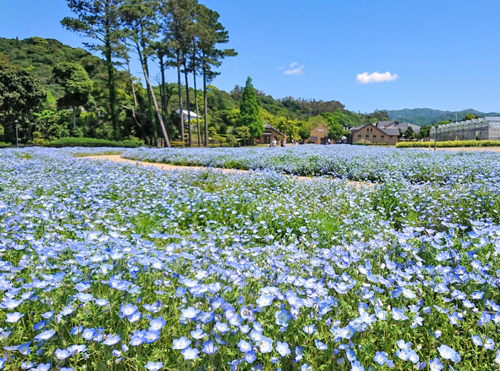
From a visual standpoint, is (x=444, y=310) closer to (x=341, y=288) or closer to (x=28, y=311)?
(x=341, y=288)

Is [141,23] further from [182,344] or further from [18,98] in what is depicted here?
[182,344]

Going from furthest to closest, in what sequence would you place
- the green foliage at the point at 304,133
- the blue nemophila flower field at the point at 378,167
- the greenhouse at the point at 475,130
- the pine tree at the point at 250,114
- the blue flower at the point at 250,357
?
the green foliage at the point at 304,133
the pine tree at the point at 250,114
the greenhouse at the point at 475,130
the blue nemophila flower field at the point at 378,167
the blue flower at the point at 250,357

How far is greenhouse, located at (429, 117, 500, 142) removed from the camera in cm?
3581

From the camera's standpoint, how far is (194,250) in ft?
8.30

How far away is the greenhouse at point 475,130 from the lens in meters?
35.8

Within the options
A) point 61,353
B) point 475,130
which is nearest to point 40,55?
point 475,130

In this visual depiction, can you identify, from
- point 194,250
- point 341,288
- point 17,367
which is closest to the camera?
point 17,367

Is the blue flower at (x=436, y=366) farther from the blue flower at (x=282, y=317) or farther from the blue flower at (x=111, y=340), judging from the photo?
the blue flower at (x=111, y=340)

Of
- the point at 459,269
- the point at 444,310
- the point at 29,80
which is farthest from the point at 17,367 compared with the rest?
the point at 29,80

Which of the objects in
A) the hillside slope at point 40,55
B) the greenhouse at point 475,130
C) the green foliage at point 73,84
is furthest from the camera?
the hillside slope at point 40,55

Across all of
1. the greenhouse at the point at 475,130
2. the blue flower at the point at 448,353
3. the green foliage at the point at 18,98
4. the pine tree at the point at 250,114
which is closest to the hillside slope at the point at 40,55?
the green foliage at the point at 18,98

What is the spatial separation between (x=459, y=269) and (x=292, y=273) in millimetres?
978

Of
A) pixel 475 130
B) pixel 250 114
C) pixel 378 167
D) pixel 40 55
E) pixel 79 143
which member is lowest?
pixel 378 167

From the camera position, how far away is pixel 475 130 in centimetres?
3822
